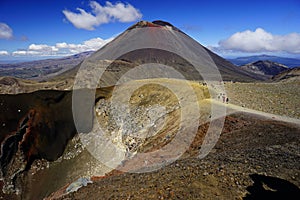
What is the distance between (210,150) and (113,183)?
20.1 ft

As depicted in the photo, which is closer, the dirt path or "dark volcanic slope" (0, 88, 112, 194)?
the dirt path

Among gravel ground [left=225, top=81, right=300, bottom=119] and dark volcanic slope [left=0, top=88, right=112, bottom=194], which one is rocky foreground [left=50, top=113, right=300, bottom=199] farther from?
dark volcanic slope [left=0, top=88, right=112, bottom=194]

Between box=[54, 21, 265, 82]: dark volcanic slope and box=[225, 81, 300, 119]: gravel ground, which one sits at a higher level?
box=[54, 21, 265, 82]: dark volcanic slope

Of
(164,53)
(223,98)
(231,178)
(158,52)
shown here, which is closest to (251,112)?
(223,98)

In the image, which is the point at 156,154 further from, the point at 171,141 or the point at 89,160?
the point at 89,160

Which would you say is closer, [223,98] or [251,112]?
[251,112]

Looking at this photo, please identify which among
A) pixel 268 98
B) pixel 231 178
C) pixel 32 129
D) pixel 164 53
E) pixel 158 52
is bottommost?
pixel 32 129

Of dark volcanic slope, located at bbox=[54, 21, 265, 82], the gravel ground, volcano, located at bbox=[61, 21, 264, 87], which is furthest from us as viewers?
dark volcanic slope, located at bbox=[54, 21, 265, 82]

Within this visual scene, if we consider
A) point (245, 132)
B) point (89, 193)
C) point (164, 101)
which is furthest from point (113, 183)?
point (164, 101)

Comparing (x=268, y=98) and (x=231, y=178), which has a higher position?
(x=268, y=98)

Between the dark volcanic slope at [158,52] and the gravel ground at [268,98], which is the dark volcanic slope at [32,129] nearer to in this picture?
the gravel ground at [268,98]

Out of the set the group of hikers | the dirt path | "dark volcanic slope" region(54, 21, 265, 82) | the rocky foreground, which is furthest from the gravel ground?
"dark volcanic slope" region(54, 21, 265, 82)

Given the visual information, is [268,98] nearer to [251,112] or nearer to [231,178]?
[251,112]

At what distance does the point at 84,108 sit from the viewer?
3133cm
